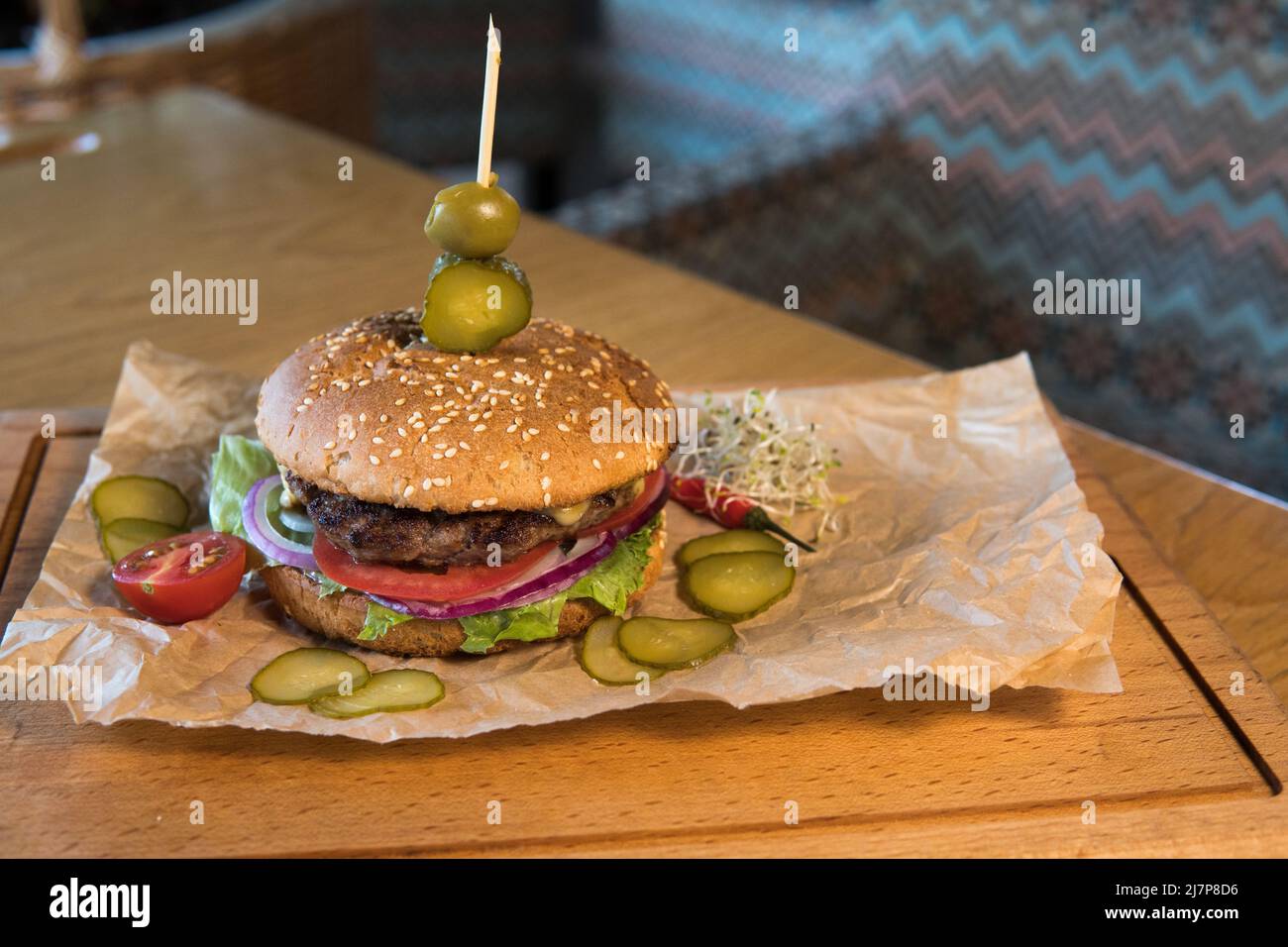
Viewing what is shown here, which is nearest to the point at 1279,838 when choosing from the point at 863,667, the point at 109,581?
the point at 863,667

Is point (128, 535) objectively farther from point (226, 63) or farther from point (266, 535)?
point (226, 63)

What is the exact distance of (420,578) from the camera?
220 centimetres

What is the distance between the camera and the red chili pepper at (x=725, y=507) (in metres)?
2.63

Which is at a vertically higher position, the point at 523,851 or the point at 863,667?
the point at 863,667

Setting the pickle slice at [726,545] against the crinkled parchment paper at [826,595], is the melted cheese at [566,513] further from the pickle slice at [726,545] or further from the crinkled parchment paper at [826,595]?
the pickle slice at [726,545]

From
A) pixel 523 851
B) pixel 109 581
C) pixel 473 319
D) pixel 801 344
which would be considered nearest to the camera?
pixel 523 851

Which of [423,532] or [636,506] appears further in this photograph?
[636,506]

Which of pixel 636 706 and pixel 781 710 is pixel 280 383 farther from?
pixel 781 710

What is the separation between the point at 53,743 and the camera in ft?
6.61

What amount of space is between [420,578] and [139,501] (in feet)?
2.44

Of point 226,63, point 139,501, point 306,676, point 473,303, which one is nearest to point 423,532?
point 306,676

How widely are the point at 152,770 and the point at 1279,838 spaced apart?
1.67 m

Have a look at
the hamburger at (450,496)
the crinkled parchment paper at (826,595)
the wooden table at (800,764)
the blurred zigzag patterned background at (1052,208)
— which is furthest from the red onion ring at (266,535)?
the blurred zigzag patterned background at (1052,208)

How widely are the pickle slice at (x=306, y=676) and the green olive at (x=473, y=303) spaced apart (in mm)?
579
